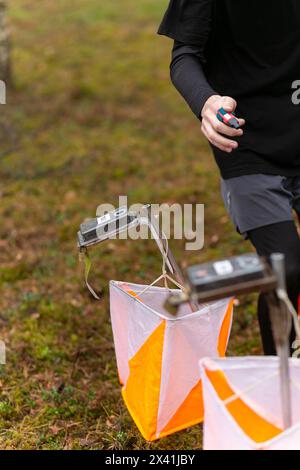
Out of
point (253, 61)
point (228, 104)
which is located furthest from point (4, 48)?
point (228, 104)

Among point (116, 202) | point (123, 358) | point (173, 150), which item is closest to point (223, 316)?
point (123, 358)

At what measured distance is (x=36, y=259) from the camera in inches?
155

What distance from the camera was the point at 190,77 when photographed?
1899mm

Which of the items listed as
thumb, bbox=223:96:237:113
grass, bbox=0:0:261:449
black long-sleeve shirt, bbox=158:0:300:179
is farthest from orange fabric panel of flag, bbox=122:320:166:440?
thumb, bbox=223:96:237:113

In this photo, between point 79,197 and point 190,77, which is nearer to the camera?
point 190,77

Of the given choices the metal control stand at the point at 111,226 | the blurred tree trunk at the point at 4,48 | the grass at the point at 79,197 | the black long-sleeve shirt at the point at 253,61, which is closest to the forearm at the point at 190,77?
the black long-sleeve shirt at the point at 253,61

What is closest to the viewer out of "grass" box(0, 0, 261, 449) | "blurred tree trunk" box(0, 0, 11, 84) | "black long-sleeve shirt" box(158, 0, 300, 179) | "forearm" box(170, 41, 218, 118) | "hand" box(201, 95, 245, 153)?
"hand" box(201, 95, 245, 153)

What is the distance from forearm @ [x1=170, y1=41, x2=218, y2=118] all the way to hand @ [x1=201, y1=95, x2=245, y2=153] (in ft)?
0.26

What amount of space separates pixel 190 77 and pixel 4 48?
5.69 m

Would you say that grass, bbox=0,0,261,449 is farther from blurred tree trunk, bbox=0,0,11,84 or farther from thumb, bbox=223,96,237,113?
thumb, bbox=223,96,237,113

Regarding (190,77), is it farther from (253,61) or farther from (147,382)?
(147,382)

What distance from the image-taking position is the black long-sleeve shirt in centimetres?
196

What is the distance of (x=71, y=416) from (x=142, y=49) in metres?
7.11

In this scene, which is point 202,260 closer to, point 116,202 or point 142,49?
point 116,202
